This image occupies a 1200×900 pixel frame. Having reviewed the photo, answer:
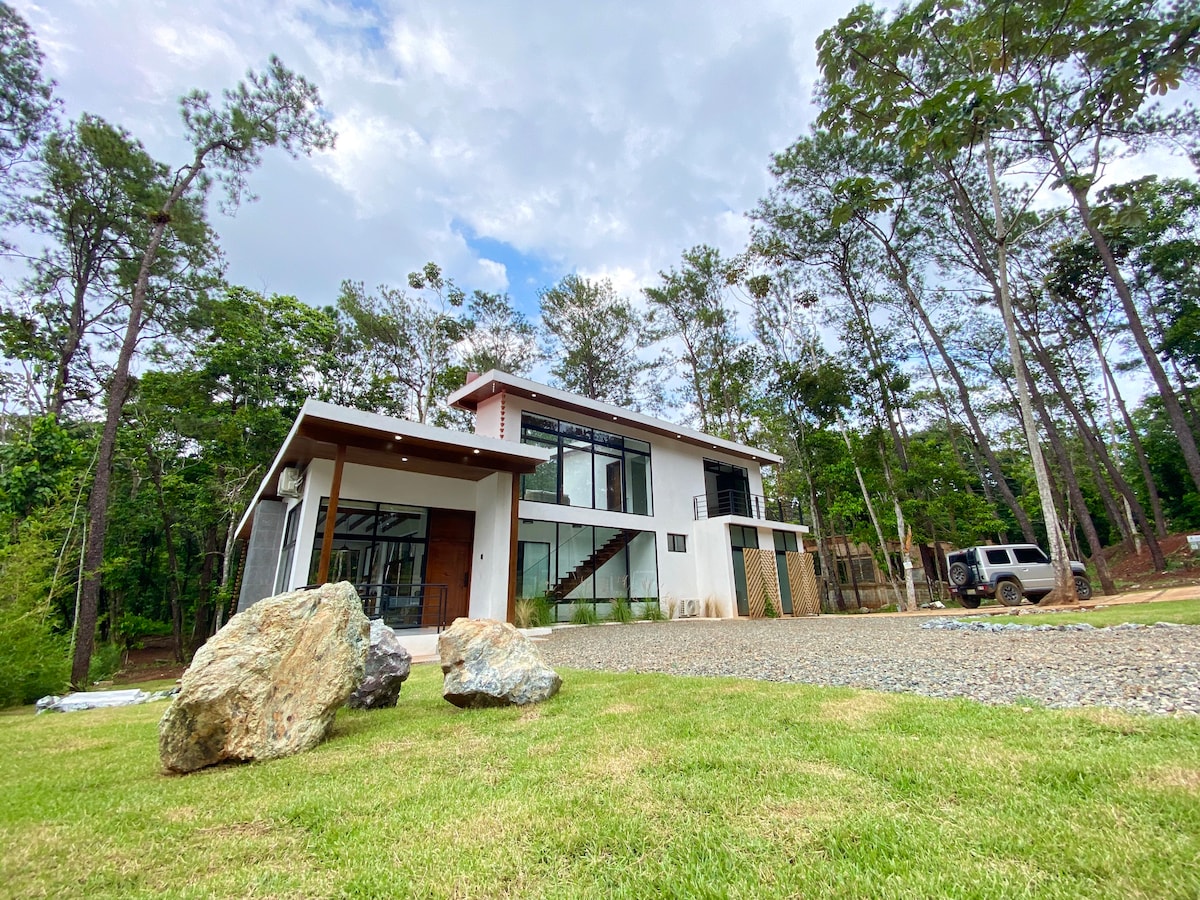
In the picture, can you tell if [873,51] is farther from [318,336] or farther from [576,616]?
[318,336]

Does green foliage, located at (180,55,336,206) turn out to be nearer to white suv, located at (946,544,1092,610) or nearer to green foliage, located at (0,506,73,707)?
green foliage, located at (0,506,73,707)

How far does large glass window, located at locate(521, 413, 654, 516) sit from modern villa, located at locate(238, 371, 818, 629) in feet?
0.12

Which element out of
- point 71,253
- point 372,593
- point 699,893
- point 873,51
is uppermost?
point 873,51

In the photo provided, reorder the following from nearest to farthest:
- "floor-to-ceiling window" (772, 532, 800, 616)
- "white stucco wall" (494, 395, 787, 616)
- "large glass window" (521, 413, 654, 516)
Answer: "large glass window" (521, 413, 654, 516) → "white stucco wall" (494, 395, 787, 616) → "floor-to-ceiling window" (772, 532, 800, 616)

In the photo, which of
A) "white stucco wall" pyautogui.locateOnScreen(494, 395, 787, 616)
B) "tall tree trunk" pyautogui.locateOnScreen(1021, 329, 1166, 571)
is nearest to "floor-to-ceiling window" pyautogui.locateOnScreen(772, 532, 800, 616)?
"white stucco wall" pyautogui.locateOnScreen(494, 395, 787, 616)

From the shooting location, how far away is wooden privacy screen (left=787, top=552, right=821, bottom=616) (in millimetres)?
15453

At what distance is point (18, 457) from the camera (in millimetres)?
8742

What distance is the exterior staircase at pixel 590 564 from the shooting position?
11641mm

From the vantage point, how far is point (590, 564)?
12180 mm

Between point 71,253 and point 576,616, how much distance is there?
1607 cm

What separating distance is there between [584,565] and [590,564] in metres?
0.15

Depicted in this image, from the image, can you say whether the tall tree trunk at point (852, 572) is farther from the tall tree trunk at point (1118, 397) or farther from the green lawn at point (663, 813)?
the green lawn at point (663, 813)

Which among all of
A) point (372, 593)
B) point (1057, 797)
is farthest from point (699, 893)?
point (372, 593)

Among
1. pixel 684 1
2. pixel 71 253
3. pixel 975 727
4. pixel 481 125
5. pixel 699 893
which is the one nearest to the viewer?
pixel 699 893
